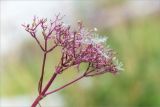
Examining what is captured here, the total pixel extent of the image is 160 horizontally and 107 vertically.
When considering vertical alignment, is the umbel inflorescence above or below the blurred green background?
above

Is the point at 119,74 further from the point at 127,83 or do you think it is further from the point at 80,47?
the point at 80,47

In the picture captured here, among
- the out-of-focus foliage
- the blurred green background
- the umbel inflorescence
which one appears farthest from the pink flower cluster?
the out-of-focus foliage

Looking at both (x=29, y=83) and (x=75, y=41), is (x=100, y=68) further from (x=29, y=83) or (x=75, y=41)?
(x=29, y=83)

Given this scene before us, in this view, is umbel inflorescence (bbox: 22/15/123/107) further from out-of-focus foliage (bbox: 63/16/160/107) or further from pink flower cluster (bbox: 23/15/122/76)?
out-of-focus foliage (bbox: 63/16/160/107)

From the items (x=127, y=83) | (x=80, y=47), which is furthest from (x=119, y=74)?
(x=80, y=47)

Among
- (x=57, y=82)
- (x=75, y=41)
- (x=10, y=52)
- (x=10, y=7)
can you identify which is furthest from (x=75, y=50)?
(x=10, y=7)

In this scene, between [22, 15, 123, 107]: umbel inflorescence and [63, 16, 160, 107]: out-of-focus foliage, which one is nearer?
[22, 15, 123, 107]: umbel inflorescence
